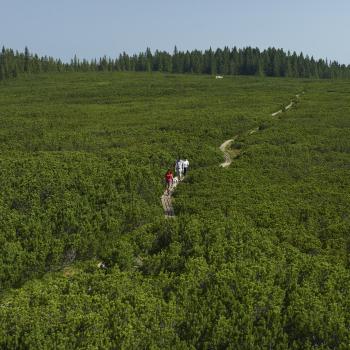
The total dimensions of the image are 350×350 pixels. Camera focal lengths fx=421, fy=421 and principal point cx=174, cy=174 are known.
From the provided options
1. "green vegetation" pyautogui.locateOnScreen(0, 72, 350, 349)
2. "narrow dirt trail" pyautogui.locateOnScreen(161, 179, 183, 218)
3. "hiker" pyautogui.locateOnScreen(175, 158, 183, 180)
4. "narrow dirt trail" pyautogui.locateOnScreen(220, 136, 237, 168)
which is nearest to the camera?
"green vegetation" pyautogui.locateOnScreen(0, 72, 350, 349)

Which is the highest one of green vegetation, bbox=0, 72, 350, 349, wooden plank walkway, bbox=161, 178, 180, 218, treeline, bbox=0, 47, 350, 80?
treeline, bbox=0, 47, 350, 80

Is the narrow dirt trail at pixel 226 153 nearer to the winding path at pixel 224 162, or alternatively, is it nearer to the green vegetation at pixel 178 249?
the winding path at pixel 224 162

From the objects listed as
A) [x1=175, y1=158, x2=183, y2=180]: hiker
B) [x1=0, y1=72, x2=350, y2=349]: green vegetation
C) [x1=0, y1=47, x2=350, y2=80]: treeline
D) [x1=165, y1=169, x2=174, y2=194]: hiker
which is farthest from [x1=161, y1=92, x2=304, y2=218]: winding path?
[x1=0, y1=47, x2=350, y2=80]: treeline

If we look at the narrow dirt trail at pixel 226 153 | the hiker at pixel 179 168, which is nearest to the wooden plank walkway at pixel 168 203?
the hiker at pixel 179 168

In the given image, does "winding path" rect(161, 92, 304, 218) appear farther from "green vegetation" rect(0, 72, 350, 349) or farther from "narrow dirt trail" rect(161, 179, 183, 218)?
"green vegetation" rect(0, 72, 350, 349)

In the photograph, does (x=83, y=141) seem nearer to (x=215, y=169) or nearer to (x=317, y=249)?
(x=215, y=169)

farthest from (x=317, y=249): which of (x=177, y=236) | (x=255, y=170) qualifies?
(x=255, y=170)
